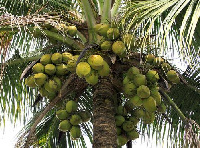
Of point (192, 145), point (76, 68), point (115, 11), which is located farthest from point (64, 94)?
point (192, 145)

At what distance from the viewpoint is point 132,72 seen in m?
3.40

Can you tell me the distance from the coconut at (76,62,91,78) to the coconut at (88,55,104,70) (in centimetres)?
4

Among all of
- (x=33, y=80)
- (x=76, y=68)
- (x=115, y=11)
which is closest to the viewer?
(x=76, y=68)

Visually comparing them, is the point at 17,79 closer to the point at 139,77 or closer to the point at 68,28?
the point at 68,28

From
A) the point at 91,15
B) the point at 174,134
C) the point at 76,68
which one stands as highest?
the point at 91,15

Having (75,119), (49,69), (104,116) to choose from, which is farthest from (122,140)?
(49,69)

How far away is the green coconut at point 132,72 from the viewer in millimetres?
3393

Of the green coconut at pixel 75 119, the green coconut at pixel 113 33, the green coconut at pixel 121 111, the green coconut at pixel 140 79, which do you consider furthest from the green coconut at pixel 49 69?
the green coconut at pixel 121 111

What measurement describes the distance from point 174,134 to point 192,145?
1.35 m

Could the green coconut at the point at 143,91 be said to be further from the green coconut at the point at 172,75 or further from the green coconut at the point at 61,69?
the green coconut at the point at 61,69

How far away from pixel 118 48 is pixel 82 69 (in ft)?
1.21

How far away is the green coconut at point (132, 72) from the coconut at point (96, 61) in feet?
1.03

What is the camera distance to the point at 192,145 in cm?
338

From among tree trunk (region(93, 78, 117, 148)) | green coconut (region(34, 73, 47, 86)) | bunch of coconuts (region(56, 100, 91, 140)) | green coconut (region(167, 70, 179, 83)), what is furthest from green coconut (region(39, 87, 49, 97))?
green coconut (region(167, 70, 179, 83))
